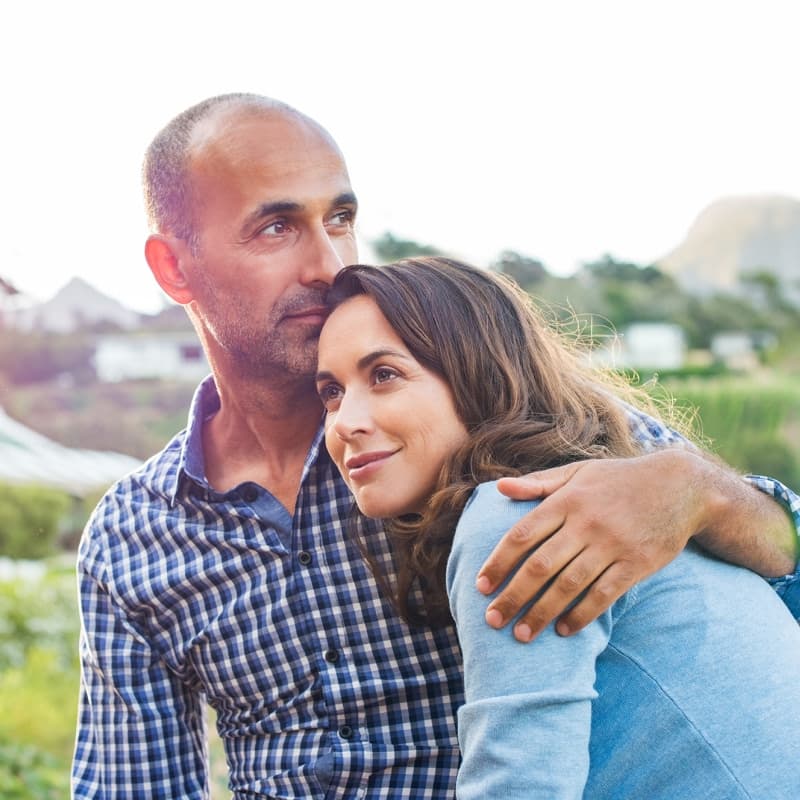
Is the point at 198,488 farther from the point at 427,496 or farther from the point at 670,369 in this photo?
the point at 670,369

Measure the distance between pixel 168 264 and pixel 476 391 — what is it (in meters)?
0.92

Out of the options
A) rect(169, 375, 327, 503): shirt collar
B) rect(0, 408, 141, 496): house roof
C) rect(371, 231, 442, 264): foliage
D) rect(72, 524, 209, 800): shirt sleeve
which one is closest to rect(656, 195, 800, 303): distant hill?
rect(371, 231, 442, 264): foliage

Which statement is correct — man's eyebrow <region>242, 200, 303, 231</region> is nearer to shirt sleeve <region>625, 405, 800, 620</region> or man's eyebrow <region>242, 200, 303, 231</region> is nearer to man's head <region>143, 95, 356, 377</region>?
man's head <region>143, 95, 356, 377</region>

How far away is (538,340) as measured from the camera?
1.78 metres

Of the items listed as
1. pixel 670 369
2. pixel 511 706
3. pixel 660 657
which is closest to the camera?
pixel 511 706

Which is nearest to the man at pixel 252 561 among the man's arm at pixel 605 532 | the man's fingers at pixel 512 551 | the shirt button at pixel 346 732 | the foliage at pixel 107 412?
the shirt button at pixel 346 732

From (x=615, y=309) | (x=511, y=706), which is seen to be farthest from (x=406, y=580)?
(x=615, y=309)

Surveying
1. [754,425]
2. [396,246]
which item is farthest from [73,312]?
[754,425]

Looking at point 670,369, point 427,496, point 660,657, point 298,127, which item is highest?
point 298,127

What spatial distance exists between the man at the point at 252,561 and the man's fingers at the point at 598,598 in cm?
41

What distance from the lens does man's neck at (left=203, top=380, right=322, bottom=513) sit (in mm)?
2150

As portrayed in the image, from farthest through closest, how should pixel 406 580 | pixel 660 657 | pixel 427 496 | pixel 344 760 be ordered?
pixel 344 760
pixel 406 580
pixel 427 496
pixel 660 657

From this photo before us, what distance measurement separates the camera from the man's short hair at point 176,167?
7.06ft

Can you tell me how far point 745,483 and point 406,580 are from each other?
57cm
